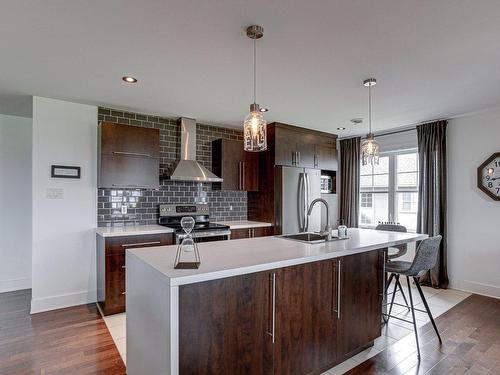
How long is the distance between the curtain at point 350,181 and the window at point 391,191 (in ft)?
0.73

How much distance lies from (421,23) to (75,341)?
3.86 meters

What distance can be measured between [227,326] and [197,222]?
2977 mm

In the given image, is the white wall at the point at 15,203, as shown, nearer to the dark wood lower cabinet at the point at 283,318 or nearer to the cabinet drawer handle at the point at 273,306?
the dark wood lower cabinet at the point at 283,318

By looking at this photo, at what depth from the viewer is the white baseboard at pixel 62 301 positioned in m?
3.43

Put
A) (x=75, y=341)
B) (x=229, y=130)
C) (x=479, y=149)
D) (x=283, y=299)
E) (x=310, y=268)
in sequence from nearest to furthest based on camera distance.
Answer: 1. (x=283, y=299)
2. (x=310, y=268)
3. (x=75, y=341)
4. (x=479, y=149)
5. (x=229, y=130)

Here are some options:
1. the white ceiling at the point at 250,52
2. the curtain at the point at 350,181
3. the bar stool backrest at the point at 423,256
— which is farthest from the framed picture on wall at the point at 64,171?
the curtain at the point at 350,181

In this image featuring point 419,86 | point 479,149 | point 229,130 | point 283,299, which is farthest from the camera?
point 229,130

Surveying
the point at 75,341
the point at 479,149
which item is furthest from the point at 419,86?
the point at 75,341

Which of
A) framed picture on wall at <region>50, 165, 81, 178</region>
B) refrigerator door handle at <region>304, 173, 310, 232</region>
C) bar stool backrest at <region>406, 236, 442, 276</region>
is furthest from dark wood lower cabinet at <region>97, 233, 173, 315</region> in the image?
bar stool backrest at <region>406, 236, 442, 276</region>

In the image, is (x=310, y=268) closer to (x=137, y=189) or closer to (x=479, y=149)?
(x=137, y=189)

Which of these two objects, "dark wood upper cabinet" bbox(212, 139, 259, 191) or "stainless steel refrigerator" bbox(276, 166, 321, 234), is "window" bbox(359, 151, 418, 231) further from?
"dark wood upper cabinet" bbox(212, 139, 259, 191)

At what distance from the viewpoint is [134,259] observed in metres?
1.95

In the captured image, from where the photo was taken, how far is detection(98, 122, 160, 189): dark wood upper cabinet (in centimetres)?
362

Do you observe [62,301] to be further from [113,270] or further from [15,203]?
[15,203]
